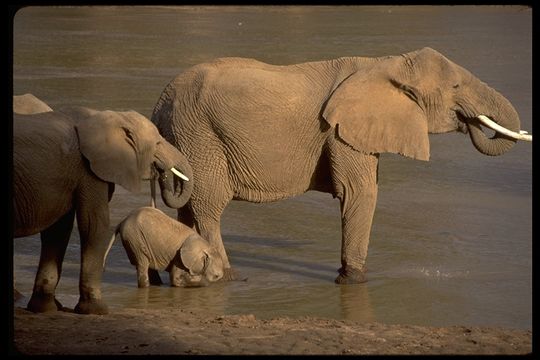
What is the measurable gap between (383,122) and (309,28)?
77.7ft

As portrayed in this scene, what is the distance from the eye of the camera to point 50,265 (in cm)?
889

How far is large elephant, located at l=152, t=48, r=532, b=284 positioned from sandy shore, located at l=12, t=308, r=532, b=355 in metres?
1.82

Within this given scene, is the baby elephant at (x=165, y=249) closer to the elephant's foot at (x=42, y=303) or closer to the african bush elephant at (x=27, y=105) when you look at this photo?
the african bush elephant at (x=27, y=105)

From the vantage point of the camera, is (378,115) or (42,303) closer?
(42,303)

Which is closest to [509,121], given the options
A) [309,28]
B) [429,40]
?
[429,40]

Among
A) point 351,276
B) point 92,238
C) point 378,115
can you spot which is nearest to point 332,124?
point 378,115

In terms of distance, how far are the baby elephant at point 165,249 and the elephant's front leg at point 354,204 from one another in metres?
1.02

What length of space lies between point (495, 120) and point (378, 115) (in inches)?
34.5

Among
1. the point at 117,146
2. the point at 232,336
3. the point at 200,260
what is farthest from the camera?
the point at 200,260

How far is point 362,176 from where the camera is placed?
34.8 ft

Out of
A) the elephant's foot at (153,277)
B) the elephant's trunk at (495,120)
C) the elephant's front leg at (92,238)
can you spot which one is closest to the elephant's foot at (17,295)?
the elephant's front leg at (92,238)

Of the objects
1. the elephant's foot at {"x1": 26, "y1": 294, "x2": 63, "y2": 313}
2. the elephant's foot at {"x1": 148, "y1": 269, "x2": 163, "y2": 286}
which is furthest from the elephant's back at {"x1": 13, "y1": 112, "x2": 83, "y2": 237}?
the elephant's foot at {"x1": 148, "y1": 269, "x2": 163, "y2": 286}

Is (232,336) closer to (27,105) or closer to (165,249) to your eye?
(165,249)

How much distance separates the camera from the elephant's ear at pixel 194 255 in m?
10.1
